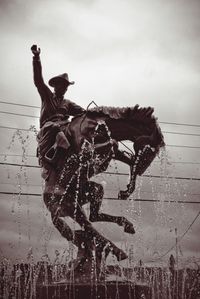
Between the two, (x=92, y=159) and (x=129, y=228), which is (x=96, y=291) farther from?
(x=92, y=159)

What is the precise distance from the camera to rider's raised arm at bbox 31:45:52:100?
7.63m

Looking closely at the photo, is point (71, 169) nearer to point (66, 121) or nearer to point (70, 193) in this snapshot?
point (70, 193)

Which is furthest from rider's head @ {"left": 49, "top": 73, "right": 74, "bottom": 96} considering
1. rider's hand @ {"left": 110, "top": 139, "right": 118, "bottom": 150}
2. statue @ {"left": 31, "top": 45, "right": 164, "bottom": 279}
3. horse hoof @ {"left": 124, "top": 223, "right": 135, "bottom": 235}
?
horse hoof @ {"left": 124, "top": 223, "right": 135, "bottom": 235}

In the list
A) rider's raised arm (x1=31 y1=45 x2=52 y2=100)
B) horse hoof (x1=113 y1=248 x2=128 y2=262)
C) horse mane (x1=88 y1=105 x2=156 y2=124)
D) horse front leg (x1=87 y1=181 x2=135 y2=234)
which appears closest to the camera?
horse hoof (x1=113 y1=248 x2=128 y2=262)

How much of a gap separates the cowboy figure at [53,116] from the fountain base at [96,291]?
6.99 ft

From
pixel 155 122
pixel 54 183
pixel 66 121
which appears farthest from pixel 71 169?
pixel 155 122

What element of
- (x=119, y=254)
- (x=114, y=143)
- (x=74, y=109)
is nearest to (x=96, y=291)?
(x=119, y=254)

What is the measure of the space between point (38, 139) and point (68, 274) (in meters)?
2.67

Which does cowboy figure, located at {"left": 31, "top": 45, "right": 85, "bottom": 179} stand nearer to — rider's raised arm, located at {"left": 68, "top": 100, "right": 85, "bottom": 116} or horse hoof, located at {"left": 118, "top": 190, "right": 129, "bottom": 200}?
rider's raised arm, located at {"left": 68, "top": 100, "right": 85, "bottom": 116}

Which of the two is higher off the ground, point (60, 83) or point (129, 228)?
point (60, 83)

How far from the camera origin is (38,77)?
7.78 metres

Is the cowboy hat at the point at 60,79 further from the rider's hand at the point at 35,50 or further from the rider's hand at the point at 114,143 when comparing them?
the rider's hand at the point at 114,143

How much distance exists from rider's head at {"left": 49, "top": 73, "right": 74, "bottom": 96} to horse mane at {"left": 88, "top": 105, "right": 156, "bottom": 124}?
1230mm

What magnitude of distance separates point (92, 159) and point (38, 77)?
191cm
